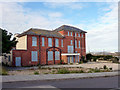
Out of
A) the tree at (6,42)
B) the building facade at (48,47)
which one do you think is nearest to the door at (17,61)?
the building facade at (48,47)

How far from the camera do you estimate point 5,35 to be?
19.4 metres

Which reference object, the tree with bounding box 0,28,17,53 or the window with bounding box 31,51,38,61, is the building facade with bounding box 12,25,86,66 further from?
the tree with bounding box 0,28,17,53

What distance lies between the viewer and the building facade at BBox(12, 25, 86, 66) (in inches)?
1065

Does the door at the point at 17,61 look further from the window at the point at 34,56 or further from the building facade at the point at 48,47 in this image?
the window at the point at 34,56

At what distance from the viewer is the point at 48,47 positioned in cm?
3025

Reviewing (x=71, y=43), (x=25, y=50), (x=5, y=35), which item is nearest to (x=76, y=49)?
(x=71, y=43)

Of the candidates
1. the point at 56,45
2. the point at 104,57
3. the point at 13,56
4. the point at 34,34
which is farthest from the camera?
the point at 104,57

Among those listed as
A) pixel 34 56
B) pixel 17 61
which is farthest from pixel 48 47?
pixel 17 61

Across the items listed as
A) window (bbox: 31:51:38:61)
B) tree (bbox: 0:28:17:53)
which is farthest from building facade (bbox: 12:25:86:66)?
tree (bbox: 0:28:17:53)

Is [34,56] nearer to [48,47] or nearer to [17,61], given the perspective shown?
[17,61]

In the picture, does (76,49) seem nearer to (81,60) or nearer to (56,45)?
(81,60)

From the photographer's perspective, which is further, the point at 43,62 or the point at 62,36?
the point at 62,36

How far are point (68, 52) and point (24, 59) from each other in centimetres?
1117

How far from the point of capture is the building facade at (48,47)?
2705cm
